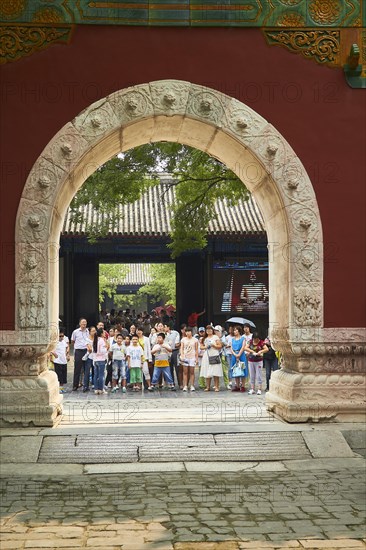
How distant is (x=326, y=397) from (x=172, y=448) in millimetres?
1823

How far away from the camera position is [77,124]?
783cm

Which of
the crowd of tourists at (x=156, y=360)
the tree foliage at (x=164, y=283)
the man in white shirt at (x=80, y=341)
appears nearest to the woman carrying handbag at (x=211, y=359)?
the crowd of tourists at (x=156, y=360)

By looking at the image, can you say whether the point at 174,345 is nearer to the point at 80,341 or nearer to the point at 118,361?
the point at 118,361

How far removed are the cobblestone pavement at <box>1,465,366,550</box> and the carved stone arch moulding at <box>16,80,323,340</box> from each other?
205 centimetres

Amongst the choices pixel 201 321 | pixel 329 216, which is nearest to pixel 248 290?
pixel 201 321

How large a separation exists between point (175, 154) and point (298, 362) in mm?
7172

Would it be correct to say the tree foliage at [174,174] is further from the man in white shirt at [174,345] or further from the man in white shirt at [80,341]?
the man in white shirt at [80,341]

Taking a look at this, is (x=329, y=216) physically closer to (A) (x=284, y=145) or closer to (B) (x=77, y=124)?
(A) (x=284, y=145)

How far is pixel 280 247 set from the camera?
27.3ft

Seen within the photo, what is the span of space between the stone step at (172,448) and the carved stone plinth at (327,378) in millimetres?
432

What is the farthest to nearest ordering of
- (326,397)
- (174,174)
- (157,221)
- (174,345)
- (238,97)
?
(157,221)
(174,174)
(174,345)
(238,97)
(326,397)

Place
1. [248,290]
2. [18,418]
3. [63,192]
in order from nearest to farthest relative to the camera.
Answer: [18,418]
[63,192]
[248,290]

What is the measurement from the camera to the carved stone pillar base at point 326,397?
7.71m

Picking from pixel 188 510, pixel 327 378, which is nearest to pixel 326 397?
pixel 327 378
